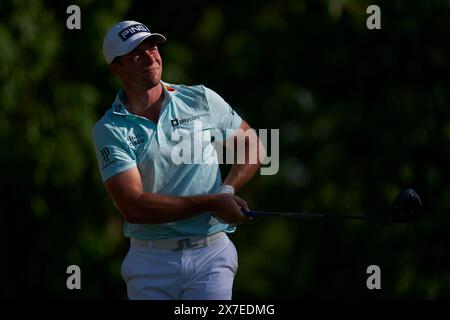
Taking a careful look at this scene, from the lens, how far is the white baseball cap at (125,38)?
266 inches

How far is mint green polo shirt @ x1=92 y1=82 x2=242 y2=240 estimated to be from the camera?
669 centimetres

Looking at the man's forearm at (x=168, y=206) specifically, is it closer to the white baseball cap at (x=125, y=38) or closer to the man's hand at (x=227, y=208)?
the man's hand at (x=227, y=208)

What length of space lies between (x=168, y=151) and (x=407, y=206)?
120cm

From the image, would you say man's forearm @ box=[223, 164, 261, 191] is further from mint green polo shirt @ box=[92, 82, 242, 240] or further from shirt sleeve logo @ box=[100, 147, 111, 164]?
shirt sleeve logo @ box=[100, 147, 111, 164]

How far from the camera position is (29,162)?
11992 millimetres

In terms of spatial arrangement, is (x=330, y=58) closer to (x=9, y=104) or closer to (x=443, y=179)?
(x=443, y=179)

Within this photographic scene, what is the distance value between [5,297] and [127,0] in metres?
2.82

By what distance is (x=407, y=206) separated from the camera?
698 centimetres

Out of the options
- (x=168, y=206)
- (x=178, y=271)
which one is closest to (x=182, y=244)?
(x=178, y=271)

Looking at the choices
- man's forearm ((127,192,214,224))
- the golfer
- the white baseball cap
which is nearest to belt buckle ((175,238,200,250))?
the golfer

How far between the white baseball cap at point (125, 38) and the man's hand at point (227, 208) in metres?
0.81

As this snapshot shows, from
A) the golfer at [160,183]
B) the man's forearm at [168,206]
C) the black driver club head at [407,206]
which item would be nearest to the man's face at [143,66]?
the golfer at [160,183]

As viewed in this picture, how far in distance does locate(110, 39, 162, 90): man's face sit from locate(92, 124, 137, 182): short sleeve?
0.92ft

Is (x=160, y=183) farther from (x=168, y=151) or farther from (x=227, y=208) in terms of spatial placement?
(x=227, y=208)
